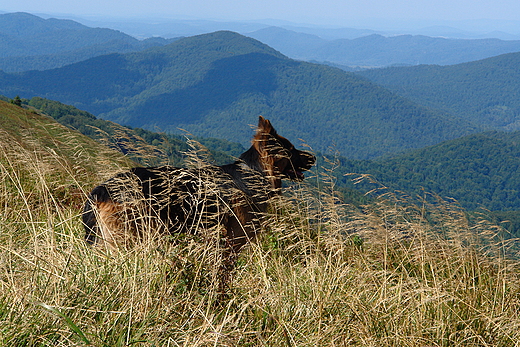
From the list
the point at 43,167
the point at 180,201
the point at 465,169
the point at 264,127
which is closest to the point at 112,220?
the point at 180,201

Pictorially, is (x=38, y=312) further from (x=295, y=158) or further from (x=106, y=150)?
(x=295, y=158)

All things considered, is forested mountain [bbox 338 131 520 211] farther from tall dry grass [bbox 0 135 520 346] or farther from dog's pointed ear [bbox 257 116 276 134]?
tall dry grass [bbox 0 135 520 346]

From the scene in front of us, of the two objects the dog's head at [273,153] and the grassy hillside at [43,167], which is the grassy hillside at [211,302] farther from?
the dog's head at [273,153]

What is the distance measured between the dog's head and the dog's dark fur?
1cm

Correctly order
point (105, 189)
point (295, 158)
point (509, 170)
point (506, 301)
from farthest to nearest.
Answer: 1. point (509, 170)
2. point (295, 158)
3. point (105, 189)
4. point (506, 301)

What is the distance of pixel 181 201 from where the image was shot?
399 centimetres

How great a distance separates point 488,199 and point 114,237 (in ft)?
591

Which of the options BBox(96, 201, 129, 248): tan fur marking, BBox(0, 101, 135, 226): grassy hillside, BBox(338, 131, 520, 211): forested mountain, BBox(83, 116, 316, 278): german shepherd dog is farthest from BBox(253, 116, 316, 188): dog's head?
BBox(338, 131, 520, 211): forested mountain

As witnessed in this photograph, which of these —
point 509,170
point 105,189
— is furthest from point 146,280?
point 509,170

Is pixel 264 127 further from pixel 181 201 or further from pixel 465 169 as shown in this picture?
pixel 465 169

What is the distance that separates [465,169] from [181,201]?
194932 millimetres

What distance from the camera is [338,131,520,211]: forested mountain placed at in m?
158

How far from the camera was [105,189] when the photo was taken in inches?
153

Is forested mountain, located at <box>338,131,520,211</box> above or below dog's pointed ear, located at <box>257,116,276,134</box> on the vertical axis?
below
